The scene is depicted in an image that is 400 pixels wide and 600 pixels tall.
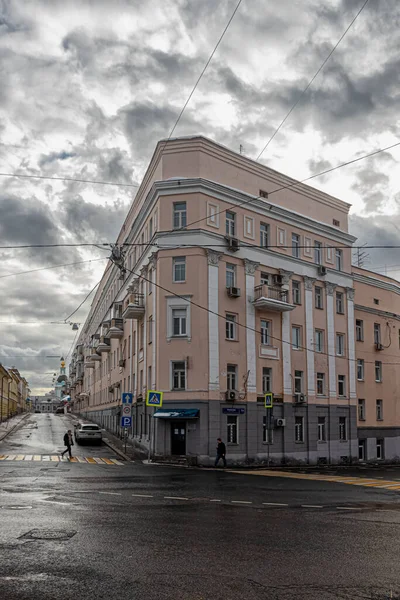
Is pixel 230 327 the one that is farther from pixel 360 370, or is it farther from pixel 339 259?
pixel 360 370

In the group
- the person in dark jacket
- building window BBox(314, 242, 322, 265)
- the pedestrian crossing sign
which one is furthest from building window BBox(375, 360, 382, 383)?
the pedestrian crossing sign

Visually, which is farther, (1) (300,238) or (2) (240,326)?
(1) (300,238)

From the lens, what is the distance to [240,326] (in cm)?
3444

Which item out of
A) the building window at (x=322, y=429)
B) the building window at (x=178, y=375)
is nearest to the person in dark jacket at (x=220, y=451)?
the building window at (x=178, y=375)

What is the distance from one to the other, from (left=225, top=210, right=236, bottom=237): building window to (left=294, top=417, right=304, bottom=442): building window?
1249 centimetres

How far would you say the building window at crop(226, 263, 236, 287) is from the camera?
34656mm

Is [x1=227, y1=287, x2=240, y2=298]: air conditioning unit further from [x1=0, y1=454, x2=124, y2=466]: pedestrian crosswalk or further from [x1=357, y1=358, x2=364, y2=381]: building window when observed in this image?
[x1=357, y1=358, x2=364, y2=381]: building window

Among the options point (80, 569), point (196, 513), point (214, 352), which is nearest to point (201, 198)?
point (214, 352)

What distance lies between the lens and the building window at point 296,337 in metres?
37.9

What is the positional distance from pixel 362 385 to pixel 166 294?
61.9 ft

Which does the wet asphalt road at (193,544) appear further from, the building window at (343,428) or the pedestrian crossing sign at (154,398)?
the building window at (343,428)

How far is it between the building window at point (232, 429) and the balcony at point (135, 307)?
362 inches

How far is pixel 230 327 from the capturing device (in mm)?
34188

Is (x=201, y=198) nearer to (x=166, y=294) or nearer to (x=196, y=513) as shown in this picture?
(x=166, y=294)
